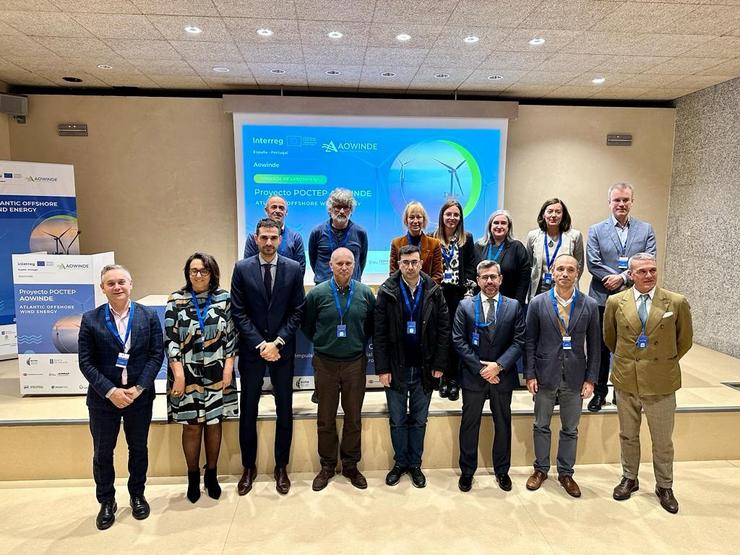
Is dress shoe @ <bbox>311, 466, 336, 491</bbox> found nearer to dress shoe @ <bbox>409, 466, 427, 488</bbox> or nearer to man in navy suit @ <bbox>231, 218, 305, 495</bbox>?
man in navy suit @ <bbox>231, 218, 305, 495</bbox>

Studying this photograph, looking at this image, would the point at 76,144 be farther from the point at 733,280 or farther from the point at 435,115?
the point at 733,280

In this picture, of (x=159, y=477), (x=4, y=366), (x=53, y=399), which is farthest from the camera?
(x=4, y=366)

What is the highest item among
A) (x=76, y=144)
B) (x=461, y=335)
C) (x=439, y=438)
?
(x=76, y=144)

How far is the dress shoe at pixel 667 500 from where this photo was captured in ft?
9.27

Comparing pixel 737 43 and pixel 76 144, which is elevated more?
pixel 737 43

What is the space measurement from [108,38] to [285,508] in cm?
390

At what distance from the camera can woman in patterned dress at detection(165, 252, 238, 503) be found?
2693 mm

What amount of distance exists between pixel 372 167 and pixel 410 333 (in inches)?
135

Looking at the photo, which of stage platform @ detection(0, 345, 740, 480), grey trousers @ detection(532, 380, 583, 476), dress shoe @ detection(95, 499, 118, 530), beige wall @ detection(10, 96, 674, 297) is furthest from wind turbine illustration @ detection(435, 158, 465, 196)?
dress shoe @ detection(95, 499, 118, 530)

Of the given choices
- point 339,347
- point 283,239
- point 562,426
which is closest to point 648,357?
point 562,426

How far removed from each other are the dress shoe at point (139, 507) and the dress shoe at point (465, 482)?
6.25ft

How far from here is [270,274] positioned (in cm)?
290

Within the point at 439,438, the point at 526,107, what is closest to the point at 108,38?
the point at 439,438

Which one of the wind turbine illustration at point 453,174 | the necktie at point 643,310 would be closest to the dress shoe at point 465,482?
the necktie at point 643,310
